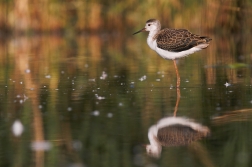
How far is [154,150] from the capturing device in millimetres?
Result: 6531

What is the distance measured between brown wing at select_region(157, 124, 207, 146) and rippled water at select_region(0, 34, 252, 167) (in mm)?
169

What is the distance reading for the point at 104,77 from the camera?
528 inches

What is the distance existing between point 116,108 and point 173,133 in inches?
81.5

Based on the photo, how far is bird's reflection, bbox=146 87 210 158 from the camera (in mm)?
6787

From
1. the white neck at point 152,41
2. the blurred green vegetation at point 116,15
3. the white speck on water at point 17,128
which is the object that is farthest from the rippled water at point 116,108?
the blurred green vegetation at point 116,15

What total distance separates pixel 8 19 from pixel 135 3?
5.26 metres

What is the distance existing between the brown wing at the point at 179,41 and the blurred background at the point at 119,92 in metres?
0.67

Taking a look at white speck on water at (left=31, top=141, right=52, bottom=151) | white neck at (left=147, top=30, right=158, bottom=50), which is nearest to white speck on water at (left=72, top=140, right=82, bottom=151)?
white speck on water at (left=31, top=141, right=52, bottom=151)

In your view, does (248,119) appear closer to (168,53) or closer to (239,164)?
(239,164)

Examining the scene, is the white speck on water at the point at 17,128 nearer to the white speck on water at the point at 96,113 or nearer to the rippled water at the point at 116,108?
the rippled water at the point at 116,108

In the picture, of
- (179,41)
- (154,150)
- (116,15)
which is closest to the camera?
(154,150)

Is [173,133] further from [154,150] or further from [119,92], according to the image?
[119,92]

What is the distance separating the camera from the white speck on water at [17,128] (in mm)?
7680

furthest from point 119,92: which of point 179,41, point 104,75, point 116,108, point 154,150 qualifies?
point 154,150
